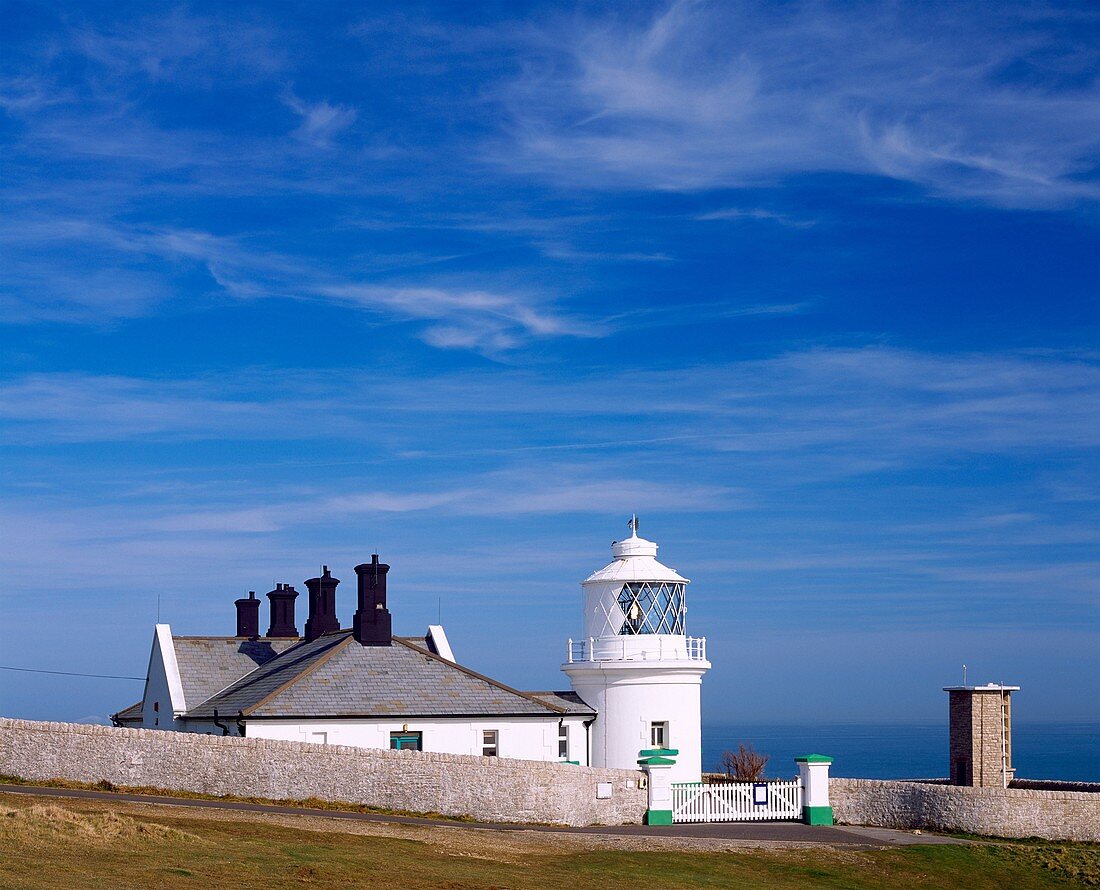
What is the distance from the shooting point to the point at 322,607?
38.6 m

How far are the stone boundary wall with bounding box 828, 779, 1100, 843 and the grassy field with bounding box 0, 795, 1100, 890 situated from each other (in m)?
0.74

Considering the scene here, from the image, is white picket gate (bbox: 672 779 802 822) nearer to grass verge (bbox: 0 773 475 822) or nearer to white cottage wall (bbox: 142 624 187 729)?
grass verge (bbox: 0 773 475 822)

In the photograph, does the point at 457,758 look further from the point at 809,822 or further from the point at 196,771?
the point at 809,822

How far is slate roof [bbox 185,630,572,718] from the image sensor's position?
3117 cm

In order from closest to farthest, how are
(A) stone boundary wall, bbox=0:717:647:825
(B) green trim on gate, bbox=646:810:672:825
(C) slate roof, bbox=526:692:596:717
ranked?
(A) stone boundary wall, bbox=0:717:647:825
(B) green trim on gate, bbox=646:810:672:825
(C) slate roof, bbox=526:692:596:717

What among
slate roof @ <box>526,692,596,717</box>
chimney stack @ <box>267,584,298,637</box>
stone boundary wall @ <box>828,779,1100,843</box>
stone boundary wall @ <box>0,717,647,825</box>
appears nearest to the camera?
stone boundary wall @ <box>0,717,647,825</box>

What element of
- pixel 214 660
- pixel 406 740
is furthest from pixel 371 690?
pixel 214 660

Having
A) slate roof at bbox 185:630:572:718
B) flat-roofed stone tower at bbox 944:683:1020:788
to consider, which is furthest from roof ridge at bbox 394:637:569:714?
flat-roofed stone tower at bbox 944:683:1020:788

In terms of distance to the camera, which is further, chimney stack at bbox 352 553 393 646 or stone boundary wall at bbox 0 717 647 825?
chimney stack at bbox 352 553 393 646

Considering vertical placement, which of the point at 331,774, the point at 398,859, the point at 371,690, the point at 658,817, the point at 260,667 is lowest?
the point at 658,817

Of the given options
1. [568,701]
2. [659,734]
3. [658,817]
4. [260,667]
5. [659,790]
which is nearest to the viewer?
[658,817]

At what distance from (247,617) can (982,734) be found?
2076cm

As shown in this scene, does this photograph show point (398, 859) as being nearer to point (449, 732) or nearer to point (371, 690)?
point (449, 732)

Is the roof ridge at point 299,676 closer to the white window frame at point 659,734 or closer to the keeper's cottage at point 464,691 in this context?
the keeper's cottage at point 464,691
